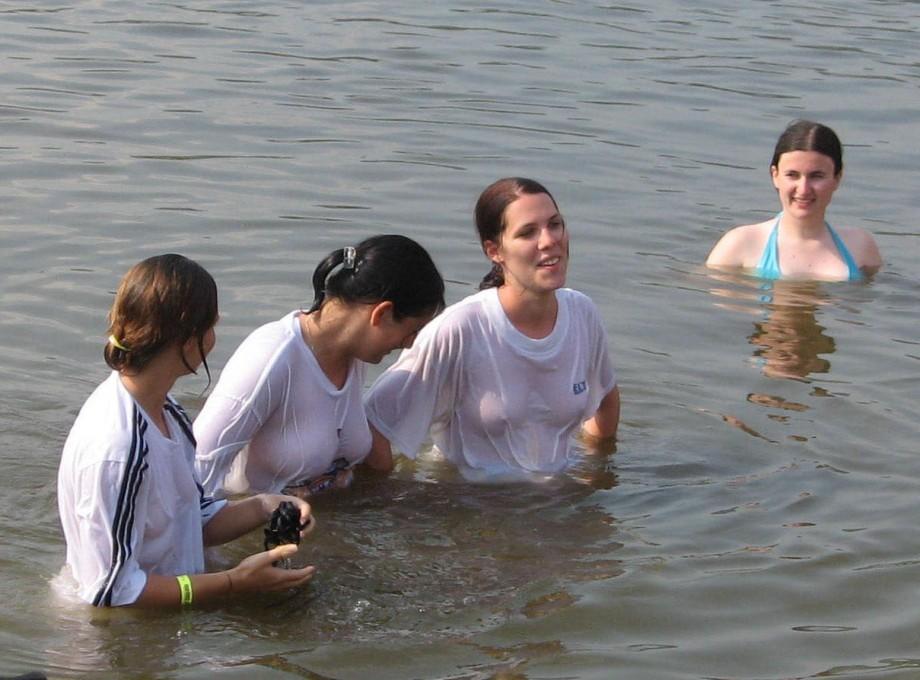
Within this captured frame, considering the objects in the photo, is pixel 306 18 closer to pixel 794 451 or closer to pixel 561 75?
pixel 561 75

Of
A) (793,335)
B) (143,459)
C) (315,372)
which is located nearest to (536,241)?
(315,372)

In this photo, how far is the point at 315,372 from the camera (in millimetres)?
6230

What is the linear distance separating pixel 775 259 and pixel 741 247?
23cm

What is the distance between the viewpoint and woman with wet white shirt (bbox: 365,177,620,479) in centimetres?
673

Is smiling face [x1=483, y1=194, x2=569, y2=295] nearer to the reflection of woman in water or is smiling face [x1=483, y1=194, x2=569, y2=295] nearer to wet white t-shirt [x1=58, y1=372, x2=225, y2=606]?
wet white t-shirt [x1=58, y1=372, x2=225, y2=606]

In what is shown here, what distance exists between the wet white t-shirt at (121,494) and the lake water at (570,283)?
0.33m

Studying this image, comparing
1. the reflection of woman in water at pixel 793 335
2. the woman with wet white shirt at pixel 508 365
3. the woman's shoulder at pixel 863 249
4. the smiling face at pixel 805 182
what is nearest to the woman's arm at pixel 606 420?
the woman with wet white shirt at pixel 508 365

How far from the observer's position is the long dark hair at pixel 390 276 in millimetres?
5961

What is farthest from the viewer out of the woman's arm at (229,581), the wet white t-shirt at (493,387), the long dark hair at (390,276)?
the wet white t-shirt at (493,387)

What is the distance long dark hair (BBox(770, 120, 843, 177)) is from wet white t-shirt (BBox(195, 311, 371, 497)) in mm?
4568

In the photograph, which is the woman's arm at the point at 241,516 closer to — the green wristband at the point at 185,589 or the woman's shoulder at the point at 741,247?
the green wristband at the point at 185,589

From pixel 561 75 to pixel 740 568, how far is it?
31.0 feet

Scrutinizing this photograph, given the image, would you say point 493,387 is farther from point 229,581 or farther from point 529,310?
point 229,581

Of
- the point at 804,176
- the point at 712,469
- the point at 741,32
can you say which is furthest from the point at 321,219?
the point at 741,32
